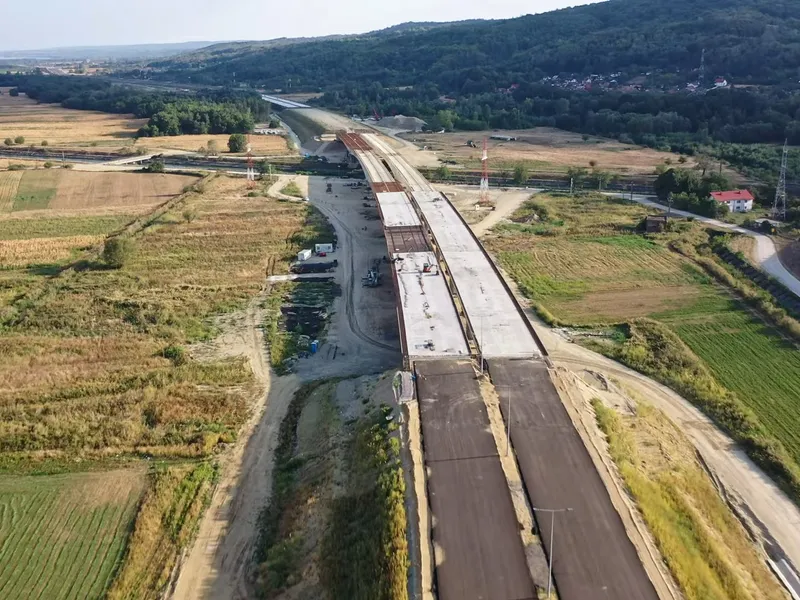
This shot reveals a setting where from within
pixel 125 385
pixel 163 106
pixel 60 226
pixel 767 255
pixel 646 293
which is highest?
pixel 163 106

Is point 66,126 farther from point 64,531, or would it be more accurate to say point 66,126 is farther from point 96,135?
point 64,531

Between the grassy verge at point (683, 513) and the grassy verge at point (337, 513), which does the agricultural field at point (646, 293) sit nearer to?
the grassy verge at point (683, 513)

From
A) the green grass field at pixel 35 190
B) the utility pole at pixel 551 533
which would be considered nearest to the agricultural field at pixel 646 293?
the utility pole at pixel 551 533

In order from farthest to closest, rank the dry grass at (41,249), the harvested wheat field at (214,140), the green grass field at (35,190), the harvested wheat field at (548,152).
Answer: the harvested wheat field at (214,140)
the harvested wheat field at (548,152)
the green grass field at (35,190)
the dry grass at (41,249)

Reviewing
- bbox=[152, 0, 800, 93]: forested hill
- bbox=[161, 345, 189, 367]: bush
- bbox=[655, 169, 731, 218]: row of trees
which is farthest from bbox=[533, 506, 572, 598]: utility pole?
bbox=[152, 0, 800, 93]: forested hill

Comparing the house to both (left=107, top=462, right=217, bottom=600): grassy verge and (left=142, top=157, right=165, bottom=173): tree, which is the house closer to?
(left=107, top=462, right=217, bottom=600): grassy verge

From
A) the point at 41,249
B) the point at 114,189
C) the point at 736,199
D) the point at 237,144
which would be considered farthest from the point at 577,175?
the point at 41,249
